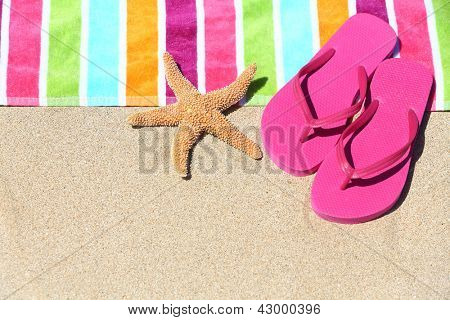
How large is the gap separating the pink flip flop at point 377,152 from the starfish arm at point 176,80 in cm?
59

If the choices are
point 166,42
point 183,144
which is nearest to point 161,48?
point 166,42

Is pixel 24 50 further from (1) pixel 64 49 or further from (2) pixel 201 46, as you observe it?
(2) pixel 201 46

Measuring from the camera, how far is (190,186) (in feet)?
7.22

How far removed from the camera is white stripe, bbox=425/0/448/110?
230cm

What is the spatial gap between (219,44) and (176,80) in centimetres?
30

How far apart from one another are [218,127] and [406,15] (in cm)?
97

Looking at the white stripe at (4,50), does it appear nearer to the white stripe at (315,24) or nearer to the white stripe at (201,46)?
the white stripe at (201,46)

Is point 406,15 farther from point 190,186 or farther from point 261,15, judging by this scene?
point 190,186

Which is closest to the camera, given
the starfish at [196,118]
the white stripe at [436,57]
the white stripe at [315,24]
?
the starfish at [196,118]

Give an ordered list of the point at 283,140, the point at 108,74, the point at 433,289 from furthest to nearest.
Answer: the point at 108,74, the point at 283,140, the point at 433,289

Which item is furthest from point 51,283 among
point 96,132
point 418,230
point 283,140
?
point 418,230

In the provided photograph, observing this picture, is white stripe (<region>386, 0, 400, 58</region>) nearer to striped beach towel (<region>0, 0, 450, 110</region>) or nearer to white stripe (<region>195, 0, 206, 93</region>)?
striped beach towel (<region>0, 0, 450, 110</region>)

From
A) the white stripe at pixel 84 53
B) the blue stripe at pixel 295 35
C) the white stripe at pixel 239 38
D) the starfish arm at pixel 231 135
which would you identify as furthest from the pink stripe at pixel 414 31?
the white stripe at pixel 84 53

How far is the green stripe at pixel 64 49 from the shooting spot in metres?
2.32
